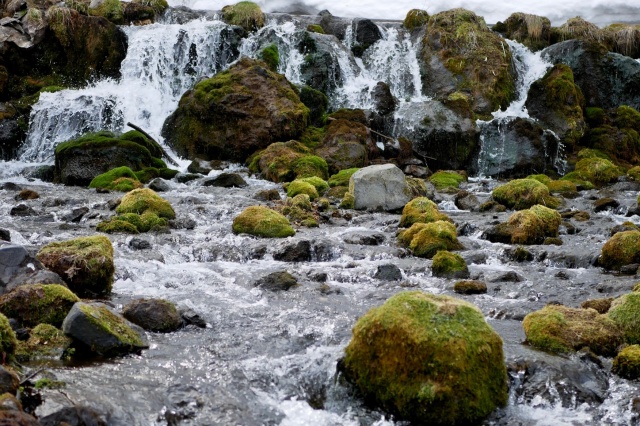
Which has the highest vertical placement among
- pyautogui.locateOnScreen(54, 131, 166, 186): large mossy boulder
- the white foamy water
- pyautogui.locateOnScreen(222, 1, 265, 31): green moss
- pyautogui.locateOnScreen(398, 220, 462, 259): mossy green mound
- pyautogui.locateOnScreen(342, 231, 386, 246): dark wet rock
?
the white foamy water

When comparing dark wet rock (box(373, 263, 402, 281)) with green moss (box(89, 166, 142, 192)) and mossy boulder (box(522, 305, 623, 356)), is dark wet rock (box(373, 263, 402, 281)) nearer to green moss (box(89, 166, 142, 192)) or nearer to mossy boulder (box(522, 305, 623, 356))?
mossy boulder (box(522, 305, 623, 356))

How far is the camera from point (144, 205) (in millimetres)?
18500

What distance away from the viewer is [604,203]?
2153 centimetres

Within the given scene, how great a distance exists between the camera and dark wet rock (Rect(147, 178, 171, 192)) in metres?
24.1

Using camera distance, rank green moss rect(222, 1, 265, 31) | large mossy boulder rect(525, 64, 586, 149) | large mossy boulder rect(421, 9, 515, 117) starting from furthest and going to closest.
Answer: green moss rect(222, 1, 265, 31) → large mossy boulder rect(421, 9, 515, 117) → large mossy boulder rect(525, 64, 586, 149)

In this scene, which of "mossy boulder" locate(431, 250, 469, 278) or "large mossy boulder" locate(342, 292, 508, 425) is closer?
"large mossy boulder" locate(342, 292, 508, 425)

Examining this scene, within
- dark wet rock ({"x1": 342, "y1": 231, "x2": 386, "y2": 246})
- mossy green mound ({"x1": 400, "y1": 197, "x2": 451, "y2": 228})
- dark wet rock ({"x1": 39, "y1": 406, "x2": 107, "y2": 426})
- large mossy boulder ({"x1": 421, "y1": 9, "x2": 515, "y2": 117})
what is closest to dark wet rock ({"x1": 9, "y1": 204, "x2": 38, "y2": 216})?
dark wet rock ({"x1": 342, "y1": 231, "x2": 386, "y2": 246})

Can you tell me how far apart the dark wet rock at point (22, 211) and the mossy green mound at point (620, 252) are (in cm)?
1426

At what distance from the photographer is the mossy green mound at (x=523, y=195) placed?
21.9 meters

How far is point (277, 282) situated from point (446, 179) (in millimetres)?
16319

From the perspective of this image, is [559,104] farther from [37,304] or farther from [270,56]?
[37,304]

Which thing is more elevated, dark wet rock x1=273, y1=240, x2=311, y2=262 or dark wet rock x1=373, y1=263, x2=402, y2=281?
dark wet rock x1=373, y1=263, x2=402, y2=281

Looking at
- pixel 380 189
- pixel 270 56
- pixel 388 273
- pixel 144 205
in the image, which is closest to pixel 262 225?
pixel 144 205

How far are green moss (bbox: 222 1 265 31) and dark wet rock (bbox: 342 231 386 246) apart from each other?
2418cm
